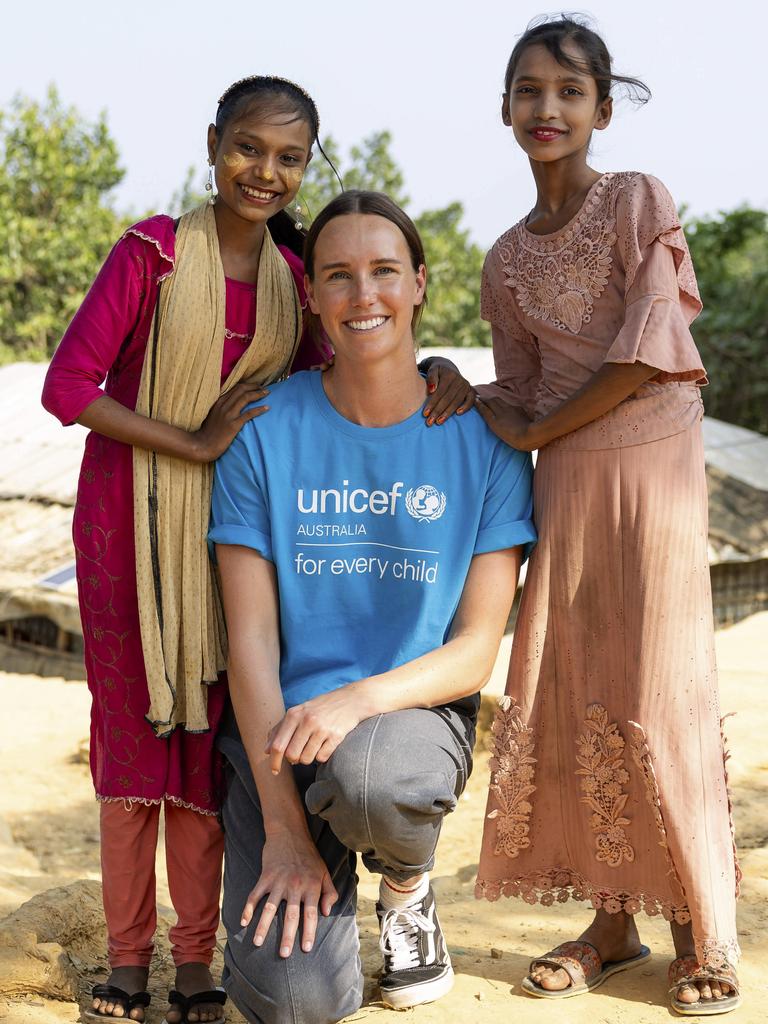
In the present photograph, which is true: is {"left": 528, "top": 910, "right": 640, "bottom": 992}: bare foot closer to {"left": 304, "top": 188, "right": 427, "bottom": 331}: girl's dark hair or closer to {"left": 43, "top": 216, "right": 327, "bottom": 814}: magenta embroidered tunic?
{"left": 43, "top": 216, "right": 327, "bottom": 814}: magenta embroidered tunic

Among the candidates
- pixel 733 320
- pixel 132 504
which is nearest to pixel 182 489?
pixel 132 504

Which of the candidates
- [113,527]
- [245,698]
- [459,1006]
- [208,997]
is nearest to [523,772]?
[459,1006]

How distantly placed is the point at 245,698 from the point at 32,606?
22.1ft

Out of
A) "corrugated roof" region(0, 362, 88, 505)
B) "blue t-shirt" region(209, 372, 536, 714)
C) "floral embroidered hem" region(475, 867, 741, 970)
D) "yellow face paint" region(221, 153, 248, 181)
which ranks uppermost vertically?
"yellow face paint" region(221, 153, 248, 181)

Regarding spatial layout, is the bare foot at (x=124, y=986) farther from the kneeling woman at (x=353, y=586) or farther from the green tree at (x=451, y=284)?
the green tree at (x=451, y=284)

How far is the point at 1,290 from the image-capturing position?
17.9m

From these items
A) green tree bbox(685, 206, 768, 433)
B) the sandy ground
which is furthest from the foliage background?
the sandy ground

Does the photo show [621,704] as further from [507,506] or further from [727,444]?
[727,444]

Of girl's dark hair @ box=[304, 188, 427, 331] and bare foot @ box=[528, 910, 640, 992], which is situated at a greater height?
girl's dark hair @ box=[304, 188, 427, 331]

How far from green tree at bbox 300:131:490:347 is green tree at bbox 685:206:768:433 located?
3300 millimetres

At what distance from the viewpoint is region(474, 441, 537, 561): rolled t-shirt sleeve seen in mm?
2564

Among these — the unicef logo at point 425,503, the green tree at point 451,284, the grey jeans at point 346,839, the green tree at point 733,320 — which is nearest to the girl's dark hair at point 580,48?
the unicef logo at point 425,503

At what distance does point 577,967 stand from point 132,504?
1.51 m

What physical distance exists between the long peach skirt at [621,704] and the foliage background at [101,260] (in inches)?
392
